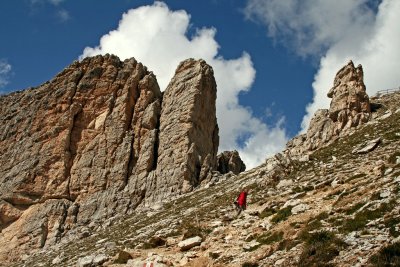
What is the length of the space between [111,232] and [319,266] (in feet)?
116

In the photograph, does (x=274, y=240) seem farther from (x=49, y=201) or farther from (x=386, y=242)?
(x=49, y=201)

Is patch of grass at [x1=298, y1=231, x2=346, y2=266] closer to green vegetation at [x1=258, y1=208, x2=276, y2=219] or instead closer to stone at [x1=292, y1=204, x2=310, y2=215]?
stone at [x1=292, y1=204, x2=310, y2=215]

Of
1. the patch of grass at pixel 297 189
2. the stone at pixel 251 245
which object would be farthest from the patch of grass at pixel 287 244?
the patch of grass at pixel 297 189

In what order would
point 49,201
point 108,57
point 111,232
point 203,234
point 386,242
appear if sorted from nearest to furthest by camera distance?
point 386,242, point 203,234, point 111,232, point 49,201, point 108,57

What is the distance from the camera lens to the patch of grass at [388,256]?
1772 centimetres

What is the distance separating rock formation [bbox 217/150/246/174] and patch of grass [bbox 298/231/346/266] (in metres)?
64.6

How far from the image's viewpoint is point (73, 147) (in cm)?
7788

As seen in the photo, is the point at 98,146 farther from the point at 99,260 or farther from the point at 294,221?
the point at 294,221

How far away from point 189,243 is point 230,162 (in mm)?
61967

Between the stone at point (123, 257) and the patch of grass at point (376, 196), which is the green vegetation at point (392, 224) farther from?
the stone at point (123, 257)

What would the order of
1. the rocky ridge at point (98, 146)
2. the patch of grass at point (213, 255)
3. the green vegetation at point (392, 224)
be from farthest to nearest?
the rocky ridge at point (98, 146), the patch of grass at point (213, 255), the green vegetation at point (392, 224)

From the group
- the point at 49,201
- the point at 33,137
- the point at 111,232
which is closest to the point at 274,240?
the point at 111,232

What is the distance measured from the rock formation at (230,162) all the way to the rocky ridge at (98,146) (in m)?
9.00

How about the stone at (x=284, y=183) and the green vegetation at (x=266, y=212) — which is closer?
the green vegetation at (x=266, y=212)
